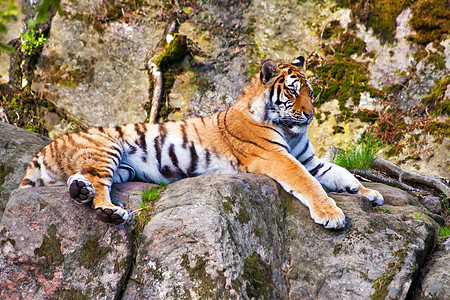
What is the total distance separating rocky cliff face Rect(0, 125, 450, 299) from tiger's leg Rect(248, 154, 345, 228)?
0.39 feet

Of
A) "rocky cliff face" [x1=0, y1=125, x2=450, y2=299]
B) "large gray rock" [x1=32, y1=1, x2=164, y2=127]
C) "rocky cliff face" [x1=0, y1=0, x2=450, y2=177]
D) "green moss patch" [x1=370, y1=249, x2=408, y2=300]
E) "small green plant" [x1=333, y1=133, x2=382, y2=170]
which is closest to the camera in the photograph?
"rocky cliff face" [x1=0, y1=125, x2=450, y2=299]

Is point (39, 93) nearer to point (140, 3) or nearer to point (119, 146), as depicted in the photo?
point (140, 3)

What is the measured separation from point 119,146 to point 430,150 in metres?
5.22

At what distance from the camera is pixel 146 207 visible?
339 centimetres

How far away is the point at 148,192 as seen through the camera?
3646 millimetres

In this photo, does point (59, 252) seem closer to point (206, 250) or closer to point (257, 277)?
point (206, 250)

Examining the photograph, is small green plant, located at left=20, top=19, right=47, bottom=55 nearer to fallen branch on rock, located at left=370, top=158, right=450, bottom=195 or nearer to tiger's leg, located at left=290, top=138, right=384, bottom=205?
tiger's leg, located at left=290, top=138, right=384, bottom=205

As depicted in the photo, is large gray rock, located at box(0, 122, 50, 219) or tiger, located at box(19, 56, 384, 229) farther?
large gray rock, located at box(0, 122, 50, 219)

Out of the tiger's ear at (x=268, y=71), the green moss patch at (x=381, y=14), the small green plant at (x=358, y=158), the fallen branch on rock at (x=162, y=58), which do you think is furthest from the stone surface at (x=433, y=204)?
the fallen branch on rock at (x=162, y=58)

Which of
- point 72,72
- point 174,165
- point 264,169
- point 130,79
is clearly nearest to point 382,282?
point 264,169

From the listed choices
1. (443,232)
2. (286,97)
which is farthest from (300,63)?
(443,232)

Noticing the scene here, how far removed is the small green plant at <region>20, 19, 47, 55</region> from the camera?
8312 mm

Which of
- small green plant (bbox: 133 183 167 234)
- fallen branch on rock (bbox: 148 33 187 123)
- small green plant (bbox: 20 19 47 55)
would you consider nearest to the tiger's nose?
small green plant (bbox: 133 183 167 234)

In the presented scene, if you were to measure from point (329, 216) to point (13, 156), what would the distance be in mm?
3794
